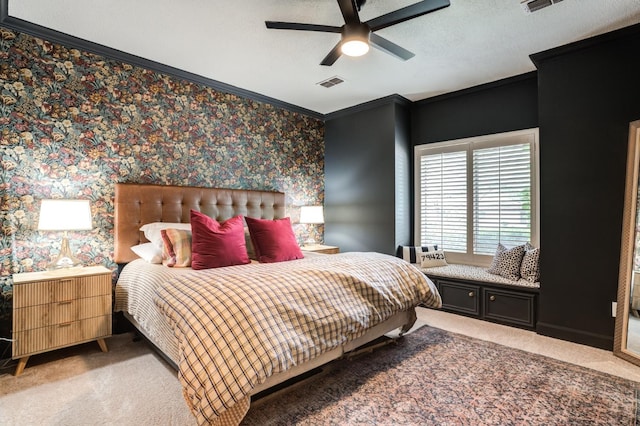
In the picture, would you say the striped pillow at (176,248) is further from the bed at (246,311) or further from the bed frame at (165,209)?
the bed frame at (165,209)

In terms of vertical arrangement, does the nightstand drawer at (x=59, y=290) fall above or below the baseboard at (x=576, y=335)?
above

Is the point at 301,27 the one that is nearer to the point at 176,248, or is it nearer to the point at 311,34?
the point at 311,34

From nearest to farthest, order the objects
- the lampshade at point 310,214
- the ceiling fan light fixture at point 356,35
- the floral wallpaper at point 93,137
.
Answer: the ceiling fan light fixture at point 356,35
the floral wallpaper at point 93,137
the lampshade at point 310,214

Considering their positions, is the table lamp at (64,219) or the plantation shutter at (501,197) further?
the plantation shutter at (501,197)

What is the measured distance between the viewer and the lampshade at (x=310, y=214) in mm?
4730

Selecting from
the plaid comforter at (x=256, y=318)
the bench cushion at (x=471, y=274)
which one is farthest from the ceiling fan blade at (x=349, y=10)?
the bench cushion at (x=471, y=274)

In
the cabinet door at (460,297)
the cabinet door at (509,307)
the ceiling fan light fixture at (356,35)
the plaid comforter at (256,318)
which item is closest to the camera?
the plaid comforter at (256,318)

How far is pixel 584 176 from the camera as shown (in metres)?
3.00

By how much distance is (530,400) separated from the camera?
2.07 m

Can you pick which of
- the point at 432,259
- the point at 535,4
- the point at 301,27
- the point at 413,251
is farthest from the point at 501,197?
the point at 301,27

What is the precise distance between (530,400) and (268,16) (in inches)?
130

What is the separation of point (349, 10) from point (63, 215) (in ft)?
8.73

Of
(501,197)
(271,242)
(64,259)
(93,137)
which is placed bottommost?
(64,259)

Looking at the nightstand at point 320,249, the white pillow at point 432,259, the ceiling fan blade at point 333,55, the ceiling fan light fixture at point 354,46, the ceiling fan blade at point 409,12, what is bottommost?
the white pillow at point 432,259
